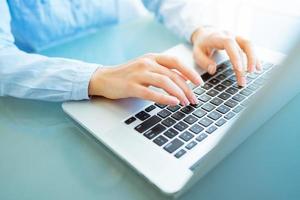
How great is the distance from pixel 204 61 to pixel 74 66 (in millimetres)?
243

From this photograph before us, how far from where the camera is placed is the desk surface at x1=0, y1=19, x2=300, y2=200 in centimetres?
36

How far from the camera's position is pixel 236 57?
0.57 metres

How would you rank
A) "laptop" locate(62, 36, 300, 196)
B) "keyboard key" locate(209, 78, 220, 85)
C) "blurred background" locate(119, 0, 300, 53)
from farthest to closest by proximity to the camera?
1. "blurred background" locate(119, 0, 300, 53)
2. "keyboard key" locate(209, 78, 220, 85)
3. "laptop" locate(62, 36, 300, 196)

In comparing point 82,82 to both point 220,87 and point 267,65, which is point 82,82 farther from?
point 267,65

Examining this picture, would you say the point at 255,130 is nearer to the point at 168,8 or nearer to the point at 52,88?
the point at 52,88

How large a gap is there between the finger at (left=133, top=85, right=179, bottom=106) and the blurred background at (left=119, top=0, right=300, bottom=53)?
393 mm

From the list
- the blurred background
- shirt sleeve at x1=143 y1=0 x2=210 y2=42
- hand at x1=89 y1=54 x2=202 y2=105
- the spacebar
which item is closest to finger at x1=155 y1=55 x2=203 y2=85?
hand at x1=89 y1=54 x2=202 y2=105

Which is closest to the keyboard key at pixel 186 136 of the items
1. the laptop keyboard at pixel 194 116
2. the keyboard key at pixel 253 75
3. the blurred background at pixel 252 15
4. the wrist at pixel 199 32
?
the laptop keyboard at pixel 194 116

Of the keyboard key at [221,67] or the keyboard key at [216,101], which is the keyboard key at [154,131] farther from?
the keyboard key at [221,67]

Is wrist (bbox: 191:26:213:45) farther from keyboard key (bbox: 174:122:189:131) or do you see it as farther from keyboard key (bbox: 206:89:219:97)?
keyboard key (bbox: 174:122:189:131)

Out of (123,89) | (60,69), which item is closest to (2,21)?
(60,69)

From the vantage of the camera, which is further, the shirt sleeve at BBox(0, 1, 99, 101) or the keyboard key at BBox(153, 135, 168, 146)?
the shirt sleeve at BBox(0, 1, 99, 101)

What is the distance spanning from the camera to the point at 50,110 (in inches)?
20.7

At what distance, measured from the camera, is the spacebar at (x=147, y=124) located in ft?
1.45
